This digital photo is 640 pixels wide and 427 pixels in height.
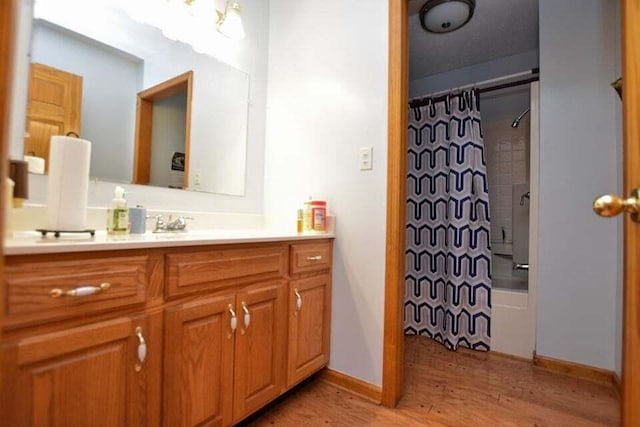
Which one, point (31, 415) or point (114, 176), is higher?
point (114, 176)

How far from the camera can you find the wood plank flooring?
1375mm

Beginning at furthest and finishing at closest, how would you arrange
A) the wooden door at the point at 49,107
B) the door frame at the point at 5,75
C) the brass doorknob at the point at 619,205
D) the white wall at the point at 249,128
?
the white wall at the point at 249,128, the wooden door at the point at 49,107, the brass doorknob at the point at 619,205, the door frame at the point at 5,75

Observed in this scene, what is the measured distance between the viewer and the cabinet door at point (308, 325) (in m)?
1.43

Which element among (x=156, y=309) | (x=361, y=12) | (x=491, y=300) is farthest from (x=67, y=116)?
(x=491, y=300)

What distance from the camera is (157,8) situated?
1.47m

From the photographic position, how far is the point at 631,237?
1.82 feet

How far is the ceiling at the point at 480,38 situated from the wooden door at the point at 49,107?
2.03 meters

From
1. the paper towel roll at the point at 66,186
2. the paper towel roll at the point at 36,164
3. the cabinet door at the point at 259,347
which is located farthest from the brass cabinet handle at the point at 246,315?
the paper towel roll at the point at 36,164

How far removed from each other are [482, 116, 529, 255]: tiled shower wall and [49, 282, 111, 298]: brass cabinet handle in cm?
308

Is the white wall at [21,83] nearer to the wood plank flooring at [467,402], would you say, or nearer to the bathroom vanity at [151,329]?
the bathroom vanity at [151,329]

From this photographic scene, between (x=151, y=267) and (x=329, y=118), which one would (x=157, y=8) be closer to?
(x=329, y=118)

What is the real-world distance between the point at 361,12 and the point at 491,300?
1998 millimetres

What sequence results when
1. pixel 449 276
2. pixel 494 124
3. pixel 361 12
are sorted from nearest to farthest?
pixel 361 12, pixel 449 276, pixel 494 124

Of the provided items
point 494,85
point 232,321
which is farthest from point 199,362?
point 494,85
